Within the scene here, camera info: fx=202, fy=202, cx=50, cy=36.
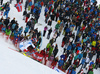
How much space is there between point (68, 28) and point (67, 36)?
1068 mm

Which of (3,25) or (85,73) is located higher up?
(3,25)

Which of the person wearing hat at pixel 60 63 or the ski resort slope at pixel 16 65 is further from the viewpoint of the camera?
the person wearing hat at pixel 60 63

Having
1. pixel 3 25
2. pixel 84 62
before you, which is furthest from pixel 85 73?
pixel 3 25

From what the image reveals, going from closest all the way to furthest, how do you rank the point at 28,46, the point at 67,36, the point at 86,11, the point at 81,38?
the point at 28,46 → the point at 67,36 → the point at 81,38 → the point at 86,11

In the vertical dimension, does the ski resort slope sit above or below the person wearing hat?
below

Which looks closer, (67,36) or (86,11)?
(67,36)

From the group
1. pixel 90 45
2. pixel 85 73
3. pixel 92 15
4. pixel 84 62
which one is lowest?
pixel 85 73

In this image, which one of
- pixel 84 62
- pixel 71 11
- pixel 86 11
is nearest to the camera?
pixel 84 62

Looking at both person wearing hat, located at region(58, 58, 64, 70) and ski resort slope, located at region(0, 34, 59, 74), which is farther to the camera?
person wearing hat, located at region(58, 58, 64, 70)

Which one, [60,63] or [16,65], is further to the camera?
[60,63]

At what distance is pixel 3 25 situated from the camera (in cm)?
1379

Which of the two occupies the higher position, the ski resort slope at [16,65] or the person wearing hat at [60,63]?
the person wearing hat at [60,63]

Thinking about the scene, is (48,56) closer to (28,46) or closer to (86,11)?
(28,46)

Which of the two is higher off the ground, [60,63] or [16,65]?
[60,63]
